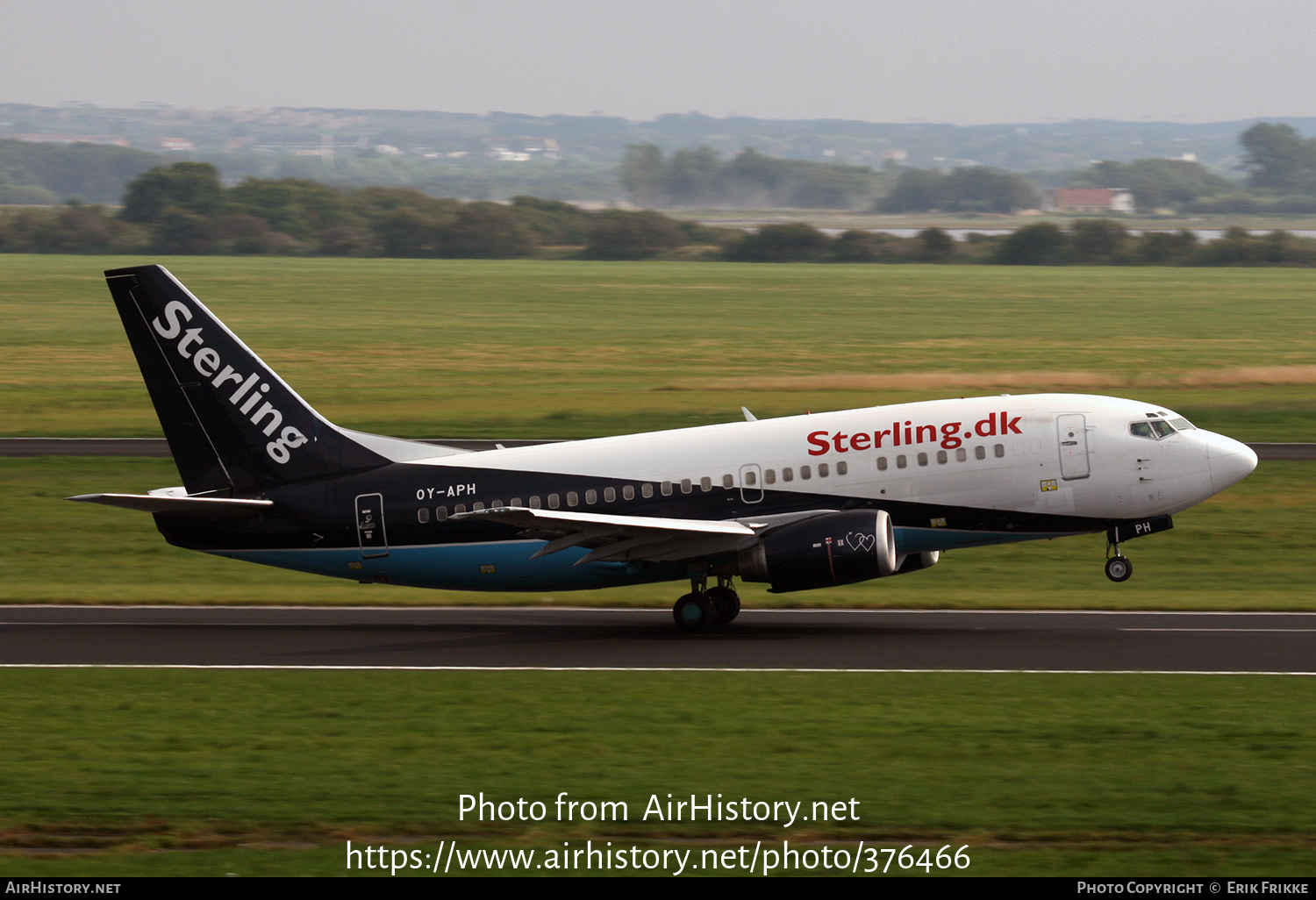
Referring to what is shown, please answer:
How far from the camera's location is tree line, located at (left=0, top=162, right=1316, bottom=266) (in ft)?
575

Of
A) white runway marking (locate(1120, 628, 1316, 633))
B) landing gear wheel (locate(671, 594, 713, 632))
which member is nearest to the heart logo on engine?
landing gear wheel (locate(671, 594, 713, 632))

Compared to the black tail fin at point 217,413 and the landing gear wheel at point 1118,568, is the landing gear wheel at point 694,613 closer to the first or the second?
the black tail fin at point 217,413

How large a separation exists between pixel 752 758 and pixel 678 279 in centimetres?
13255

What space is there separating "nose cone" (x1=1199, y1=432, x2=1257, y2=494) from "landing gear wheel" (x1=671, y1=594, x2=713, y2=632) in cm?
1086

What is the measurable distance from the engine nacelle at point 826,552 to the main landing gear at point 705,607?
5.90 ft

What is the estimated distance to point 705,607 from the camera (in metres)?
32.1

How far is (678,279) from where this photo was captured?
499ft

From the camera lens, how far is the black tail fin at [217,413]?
109ft

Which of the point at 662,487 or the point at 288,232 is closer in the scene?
the point at 662,487

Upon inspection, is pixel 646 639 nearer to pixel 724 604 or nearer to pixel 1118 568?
pixel 724 604

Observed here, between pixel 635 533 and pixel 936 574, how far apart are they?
1194cm

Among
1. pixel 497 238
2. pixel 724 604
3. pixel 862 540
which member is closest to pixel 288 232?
pixel 497 238

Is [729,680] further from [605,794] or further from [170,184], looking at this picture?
[170,184]

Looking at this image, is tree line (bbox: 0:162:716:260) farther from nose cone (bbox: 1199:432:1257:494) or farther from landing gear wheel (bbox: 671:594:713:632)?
nose cone (bbox: 1199:432:1257:494)
